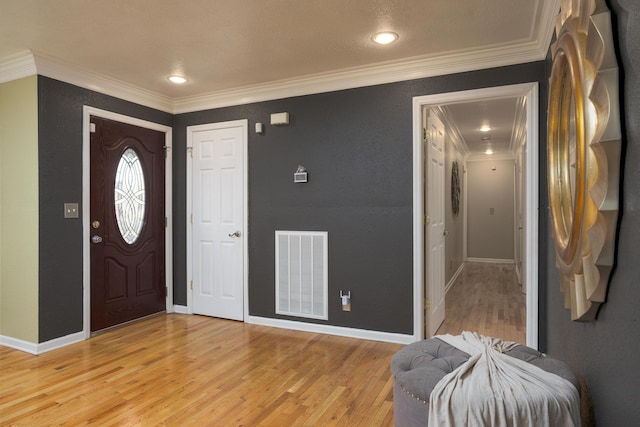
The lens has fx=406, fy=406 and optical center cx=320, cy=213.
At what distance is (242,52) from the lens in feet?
10.5

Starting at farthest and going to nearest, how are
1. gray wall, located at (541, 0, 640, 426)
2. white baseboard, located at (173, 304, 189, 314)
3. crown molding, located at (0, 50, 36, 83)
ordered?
white baseboard, located at (173, 304, 189, 314) < crown molding, located at (0, 50, 36, 83) < gray wall, located at (541, 0, 640, 426)

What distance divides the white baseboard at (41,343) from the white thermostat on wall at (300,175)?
238 centimetres

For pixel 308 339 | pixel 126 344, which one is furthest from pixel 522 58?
pixel 126 344

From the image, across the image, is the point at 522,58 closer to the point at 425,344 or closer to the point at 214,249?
the point at 425,344

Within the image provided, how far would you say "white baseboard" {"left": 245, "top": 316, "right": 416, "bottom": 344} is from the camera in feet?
11.5

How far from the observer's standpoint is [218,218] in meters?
4.37

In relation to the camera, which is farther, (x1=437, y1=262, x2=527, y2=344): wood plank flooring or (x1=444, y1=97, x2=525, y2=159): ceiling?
(x1=444, y1=97, x2=525, y2=159): ceiling

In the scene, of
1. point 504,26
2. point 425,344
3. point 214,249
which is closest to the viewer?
point 425,344

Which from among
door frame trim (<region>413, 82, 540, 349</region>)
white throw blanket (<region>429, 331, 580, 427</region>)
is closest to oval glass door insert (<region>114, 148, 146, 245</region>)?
door frame trim (<region>413, 82, 540, 349</region>)

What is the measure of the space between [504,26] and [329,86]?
1539 millimetres

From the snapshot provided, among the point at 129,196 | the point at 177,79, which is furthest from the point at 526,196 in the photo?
the point at 129,196

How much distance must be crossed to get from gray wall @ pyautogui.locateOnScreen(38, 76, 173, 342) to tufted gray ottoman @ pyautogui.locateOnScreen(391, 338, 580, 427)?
9.87ft

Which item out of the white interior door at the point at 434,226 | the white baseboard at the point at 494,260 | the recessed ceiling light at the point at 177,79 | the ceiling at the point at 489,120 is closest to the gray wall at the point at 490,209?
the white baseboard at the point at 494,260

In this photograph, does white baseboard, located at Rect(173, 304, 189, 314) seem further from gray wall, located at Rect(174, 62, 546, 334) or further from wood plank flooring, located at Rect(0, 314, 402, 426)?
gray wall, located at Rect(174, 62, 546, 334)
